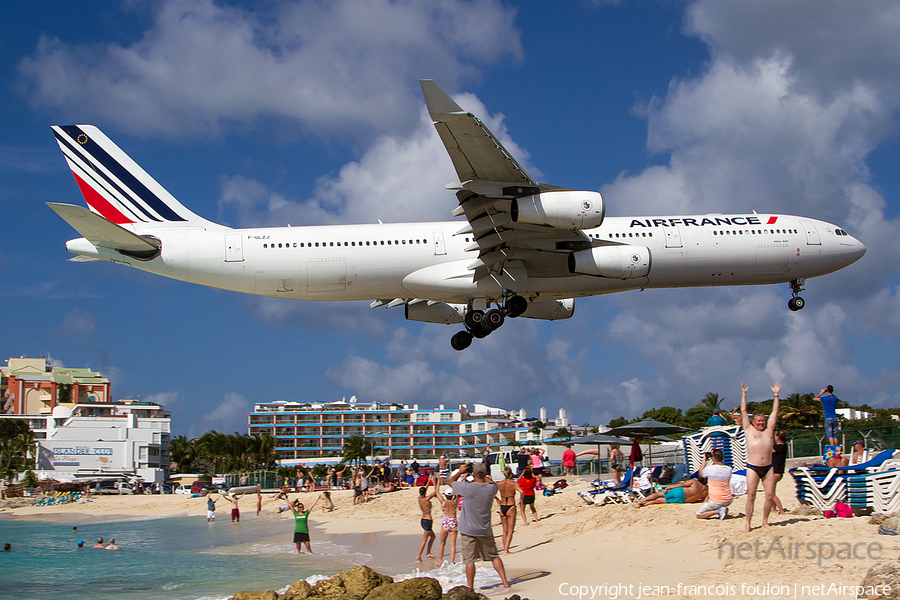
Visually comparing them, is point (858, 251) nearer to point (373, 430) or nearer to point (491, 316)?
point (491, 316)

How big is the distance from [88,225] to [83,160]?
453 centimetres

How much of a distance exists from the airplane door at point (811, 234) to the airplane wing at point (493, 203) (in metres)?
7.98

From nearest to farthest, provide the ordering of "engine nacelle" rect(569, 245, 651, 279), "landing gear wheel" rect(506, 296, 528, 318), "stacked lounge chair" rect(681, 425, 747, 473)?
"stacked lounge chair" rect(681, 425, 747, 473) → "engine nacelle" rect(569, 245, 651, 279) → "landing gear wheel" rect(506, 296, 528, 318)

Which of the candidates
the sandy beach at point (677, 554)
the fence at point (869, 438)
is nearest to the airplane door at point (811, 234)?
the fence at point (869, 438)

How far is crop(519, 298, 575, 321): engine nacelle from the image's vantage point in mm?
25828

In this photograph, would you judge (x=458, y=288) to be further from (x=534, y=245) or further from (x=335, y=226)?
(x=335, y=226)

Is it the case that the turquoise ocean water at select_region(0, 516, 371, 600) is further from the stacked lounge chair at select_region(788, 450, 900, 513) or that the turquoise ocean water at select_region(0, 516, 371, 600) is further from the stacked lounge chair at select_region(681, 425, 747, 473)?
the stacked lounge chair at select_region(788, 450, 900, 513)

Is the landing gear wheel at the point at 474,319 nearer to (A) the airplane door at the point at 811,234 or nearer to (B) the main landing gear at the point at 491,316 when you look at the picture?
(B) the main landing gear at the point at 491,316

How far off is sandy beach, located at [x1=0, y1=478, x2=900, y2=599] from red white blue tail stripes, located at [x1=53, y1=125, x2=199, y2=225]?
12398mm

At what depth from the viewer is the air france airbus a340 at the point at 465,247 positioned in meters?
20.4

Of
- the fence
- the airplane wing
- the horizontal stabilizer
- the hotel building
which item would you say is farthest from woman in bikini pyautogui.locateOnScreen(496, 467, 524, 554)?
the hotel building

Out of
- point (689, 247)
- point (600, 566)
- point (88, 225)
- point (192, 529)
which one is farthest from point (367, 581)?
point (192, 529)

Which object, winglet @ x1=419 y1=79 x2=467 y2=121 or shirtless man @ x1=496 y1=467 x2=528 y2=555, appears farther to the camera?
winglet @ x1=419 y1=79 x2=467 y2=121

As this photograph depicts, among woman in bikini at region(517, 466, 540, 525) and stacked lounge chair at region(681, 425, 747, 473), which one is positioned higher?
stacked lounge chair at region(681, 425, 747, 473)
